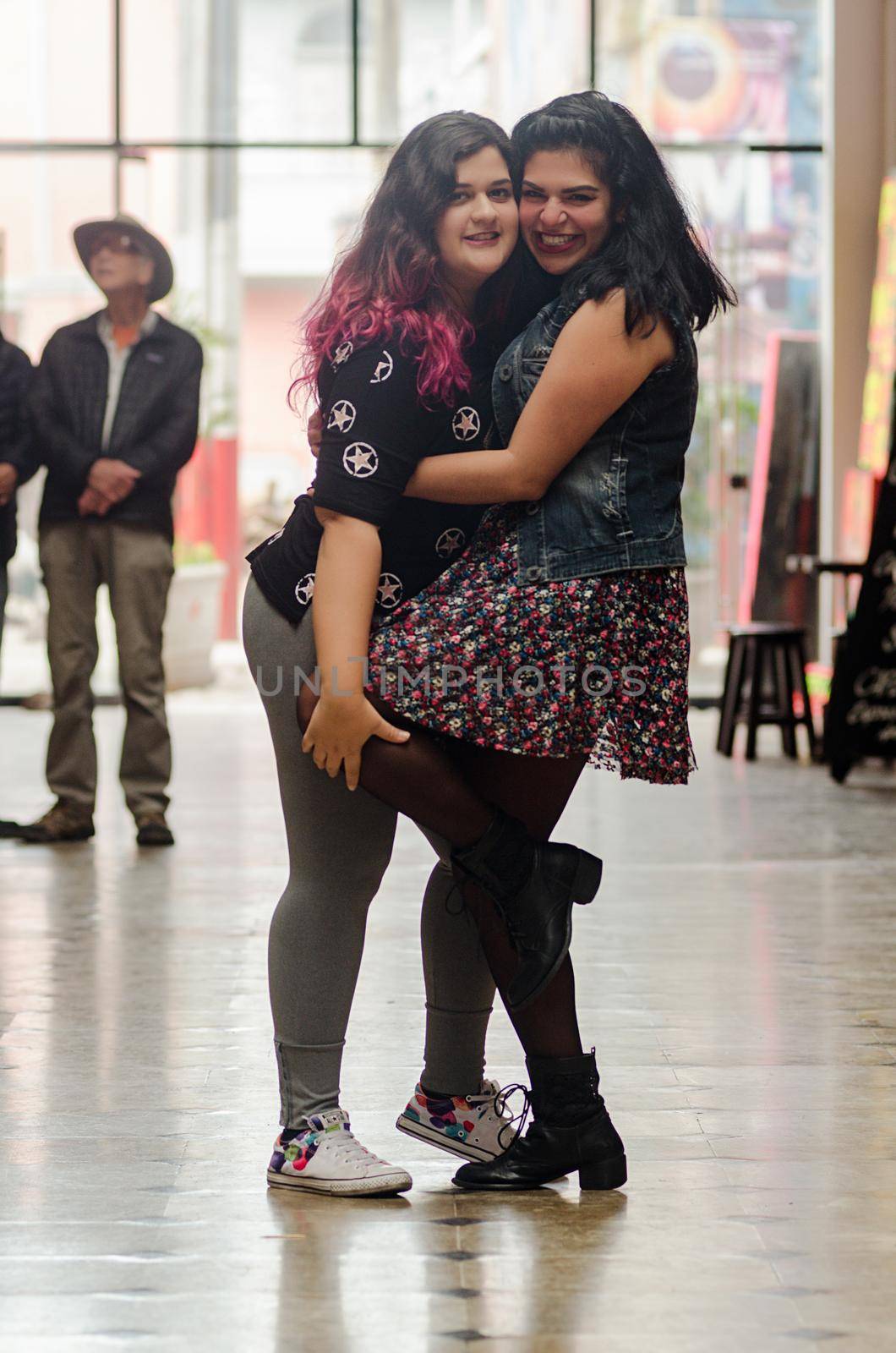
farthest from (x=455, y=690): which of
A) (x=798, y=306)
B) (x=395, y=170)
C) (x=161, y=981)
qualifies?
(x=798, y=306)

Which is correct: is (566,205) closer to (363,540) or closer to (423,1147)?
Answer: (363,540)

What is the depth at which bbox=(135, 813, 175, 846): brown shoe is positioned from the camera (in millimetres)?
5133

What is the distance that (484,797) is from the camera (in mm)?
2318

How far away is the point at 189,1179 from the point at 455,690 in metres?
0.69

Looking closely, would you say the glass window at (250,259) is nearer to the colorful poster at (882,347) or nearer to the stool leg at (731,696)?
the colorful poster at (882,347)

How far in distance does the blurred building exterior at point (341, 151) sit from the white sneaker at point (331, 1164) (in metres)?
7.47

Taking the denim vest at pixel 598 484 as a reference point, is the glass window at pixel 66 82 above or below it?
above

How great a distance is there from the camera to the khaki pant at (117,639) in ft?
16.6

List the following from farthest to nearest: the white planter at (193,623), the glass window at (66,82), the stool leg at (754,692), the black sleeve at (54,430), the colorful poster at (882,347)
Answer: the glass window at (66,82) < the white planter at (193,623) < the colorful poster at (882,347) < the stool leg at (754,692) < the black sleeve at (54,430)

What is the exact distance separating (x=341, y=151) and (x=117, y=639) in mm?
5426

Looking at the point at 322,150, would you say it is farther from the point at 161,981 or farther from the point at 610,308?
the point at 610,308

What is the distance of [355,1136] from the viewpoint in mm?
2572

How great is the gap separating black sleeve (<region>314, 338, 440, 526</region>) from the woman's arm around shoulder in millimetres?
52

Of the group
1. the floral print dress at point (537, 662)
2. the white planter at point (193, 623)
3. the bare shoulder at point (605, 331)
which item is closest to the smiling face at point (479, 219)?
the bare shoulder at point (605, 331)
